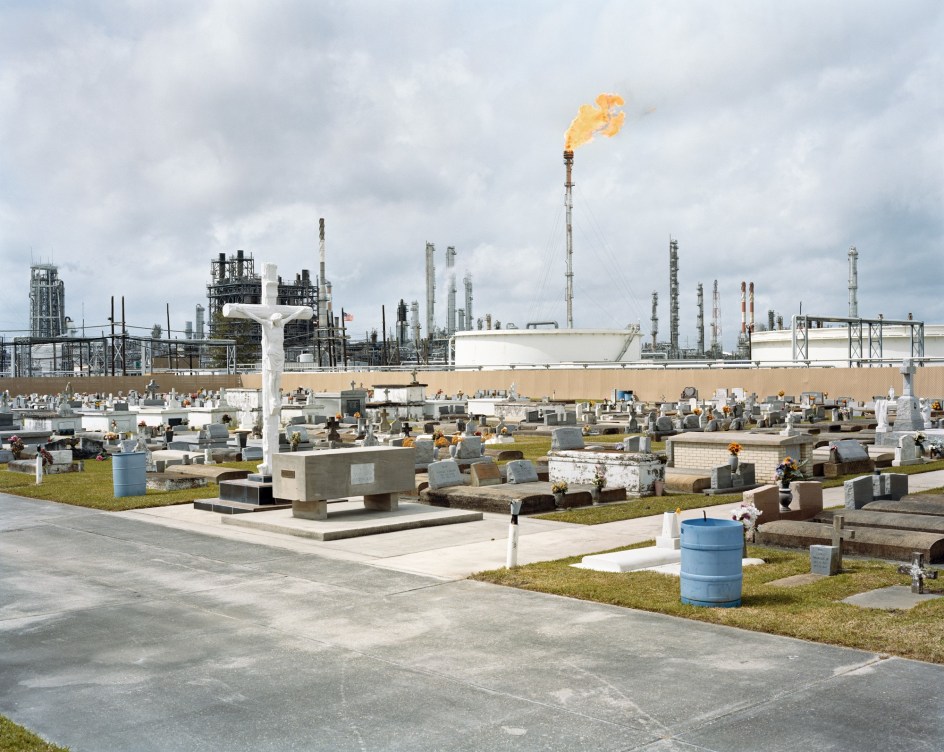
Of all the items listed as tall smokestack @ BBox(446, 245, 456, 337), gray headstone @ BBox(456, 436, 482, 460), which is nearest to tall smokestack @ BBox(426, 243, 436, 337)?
tall smokestack @ BBox(446, 245, 456, 337)

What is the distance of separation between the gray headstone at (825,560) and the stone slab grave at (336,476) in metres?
7.60

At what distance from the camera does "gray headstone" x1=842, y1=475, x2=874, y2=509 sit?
16562 millimetres

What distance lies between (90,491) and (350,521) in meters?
9.21

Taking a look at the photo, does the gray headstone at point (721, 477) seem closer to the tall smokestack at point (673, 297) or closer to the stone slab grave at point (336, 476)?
the stone slab grave at point (336, 476)

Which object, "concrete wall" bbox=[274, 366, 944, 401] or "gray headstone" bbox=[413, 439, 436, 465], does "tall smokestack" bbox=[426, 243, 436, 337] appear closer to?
"concrete wall" bbox=[274, 366, 944, 401]

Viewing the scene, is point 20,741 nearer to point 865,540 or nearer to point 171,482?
point 865,540

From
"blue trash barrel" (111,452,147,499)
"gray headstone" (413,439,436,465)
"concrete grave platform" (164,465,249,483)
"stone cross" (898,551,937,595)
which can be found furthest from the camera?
"gray headstone" (413,439,436,465)

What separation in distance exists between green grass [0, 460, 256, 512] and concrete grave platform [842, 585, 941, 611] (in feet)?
47.3

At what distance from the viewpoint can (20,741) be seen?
6730 mm

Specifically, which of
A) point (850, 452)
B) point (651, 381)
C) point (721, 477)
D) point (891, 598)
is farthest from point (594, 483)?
point (651, 381)

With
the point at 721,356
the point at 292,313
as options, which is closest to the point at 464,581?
the point at 292,313

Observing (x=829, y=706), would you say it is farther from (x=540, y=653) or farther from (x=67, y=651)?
(x=67, y=651)

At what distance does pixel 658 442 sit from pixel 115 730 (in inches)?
1154

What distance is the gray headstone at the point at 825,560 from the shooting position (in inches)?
472
